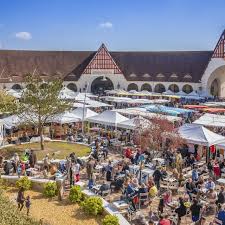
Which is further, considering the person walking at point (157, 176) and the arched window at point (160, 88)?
the arched window at point (160, 88)

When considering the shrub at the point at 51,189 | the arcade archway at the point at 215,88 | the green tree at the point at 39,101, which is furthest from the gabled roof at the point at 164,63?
the shrub at the point at 51,189

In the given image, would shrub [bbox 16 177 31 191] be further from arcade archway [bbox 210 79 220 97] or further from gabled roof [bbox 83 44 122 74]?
arcade archway [bbox 210 79 220 97]

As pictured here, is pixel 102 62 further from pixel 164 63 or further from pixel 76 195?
pixel 76 195

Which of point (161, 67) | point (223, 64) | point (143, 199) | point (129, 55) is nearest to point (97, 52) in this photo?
point (129, 55)

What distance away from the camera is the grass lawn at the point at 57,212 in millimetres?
14566

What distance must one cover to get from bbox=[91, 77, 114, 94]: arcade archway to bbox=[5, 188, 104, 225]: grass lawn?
44.1 meters

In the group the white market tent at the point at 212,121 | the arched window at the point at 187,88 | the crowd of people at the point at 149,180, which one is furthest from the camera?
the arched window at the point at 187,88

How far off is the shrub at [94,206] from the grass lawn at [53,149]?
788cm

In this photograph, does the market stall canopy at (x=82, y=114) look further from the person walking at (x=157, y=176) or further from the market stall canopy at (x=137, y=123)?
the person walking at (x=157, y=176)

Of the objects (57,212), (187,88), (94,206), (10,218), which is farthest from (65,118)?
(187,88)

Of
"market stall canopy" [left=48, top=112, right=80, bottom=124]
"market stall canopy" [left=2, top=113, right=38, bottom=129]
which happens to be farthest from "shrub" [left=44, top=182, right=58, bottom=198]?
"market stall canopy" [left=48, top=112, right=80, bottom=124]

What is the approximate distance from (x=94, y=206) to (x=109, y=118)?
1231 centimetres

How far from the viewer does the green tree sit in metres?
23.4

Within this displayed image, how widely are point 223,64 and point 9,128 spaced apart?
36.5 metres
